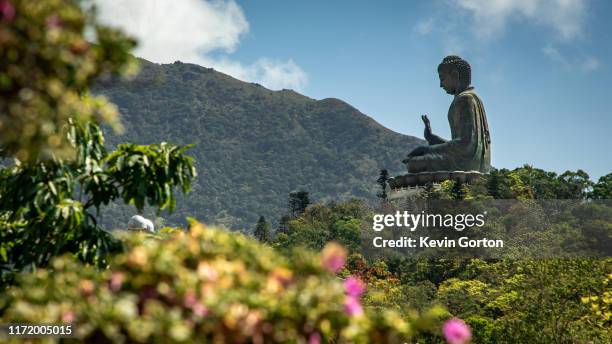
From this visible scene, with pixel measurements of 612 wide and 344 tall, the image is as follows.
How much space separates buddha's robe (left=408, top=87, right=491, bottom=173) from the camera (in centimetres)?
3766

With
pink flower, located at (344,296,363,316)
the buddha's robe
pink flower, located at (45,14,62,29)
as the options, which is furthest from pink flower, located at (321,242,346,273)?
the buddha's robe

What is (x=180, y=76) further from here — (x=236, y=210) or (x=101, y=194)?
(x=101, y=194)

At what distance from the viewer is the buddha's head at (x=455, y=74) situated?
39781mm

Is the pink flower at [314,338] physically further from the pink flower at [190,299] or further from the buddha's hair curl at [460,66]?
the buddha's hair curl at [460,66]

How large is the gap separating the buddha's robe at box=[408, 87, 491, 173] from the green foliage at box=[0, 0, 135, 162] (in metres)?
33.8

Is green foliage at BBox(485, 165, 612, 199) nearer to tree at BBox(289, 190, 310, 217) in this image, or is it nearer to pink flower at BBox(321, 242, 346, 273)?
tree at BBox(289, 190, 310, 217)

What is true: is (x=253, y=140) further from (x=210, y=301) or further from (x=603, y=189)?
(x=210, y=301)

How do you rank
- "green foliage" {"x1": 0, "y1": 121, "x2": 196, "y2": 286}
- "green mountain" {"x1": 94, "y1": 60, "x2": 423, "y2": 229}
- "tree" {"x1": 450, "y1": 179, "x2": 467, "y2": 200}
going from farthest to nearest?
"green mountain" {"x1": 94, "y1": 60, "x2": 423, "y2": 229}, "tree" {"x1": 450, "y1": 179, "x2": 467, "y2": 200}, "green foliage" {"x1": 0, "y1": 121, "x2": 196, "y2": 286}

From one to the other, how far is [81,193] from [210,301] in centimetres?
338

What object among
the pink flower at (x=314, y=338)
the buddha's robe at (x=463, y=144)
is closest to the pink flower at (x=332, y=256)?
the pink flower at (x=314, y=338)

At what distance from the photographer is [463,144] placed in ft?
125

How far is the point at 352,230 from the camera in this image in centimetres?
3531

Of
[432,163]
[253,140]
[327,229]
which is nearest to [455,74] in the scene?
[432,163]

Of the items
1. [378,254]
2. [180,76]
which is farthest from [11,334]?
[180,76]
